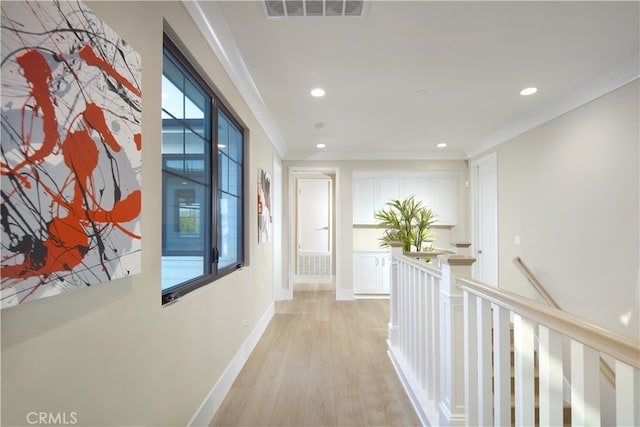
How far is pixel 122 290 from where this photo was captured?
40.6 inches

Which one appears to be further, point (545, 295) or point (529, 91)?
point (545, 295)

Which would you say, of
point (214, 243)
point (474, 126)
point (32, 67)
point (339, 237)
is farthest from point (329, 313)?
point (32, 67)

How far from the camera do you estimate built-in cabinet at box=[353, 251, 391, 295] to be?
517 centimetres

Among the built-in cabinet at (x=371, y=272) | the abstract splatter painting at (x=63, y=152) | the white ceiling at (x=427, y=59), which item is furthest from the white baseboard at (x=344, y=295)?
the abstract splatter painting at (x=63, y=152)

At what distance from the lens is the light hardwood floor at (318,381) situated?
6.22ft

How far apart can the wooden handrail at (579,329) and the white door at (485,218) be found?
3.55 metres

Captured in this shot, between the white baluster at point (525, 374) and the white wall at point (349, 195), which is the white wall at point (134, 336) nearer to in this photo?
the white baluster at point (525, 374)

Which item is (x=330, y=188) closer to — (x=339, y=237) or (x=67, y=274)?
(x=339, y=237)

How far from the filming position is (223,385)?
206cm

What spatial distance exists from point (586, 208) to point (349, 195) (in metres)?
3.08

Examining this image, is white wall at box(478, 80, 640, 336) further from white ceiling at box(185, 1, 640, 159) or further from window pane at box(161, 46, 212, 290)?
window pane at box(161, 46, 212, 290)

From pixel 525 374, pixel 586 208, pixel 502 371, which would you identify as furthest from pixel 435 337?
pixel 586 208

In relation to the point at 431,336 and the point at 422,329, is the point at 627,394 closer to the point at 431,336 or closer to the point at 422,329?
the point at 431,336

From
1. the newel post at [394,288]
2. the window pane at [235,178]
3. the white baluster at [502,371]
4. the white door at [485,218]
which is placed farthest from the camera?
the white door at [485,218]
